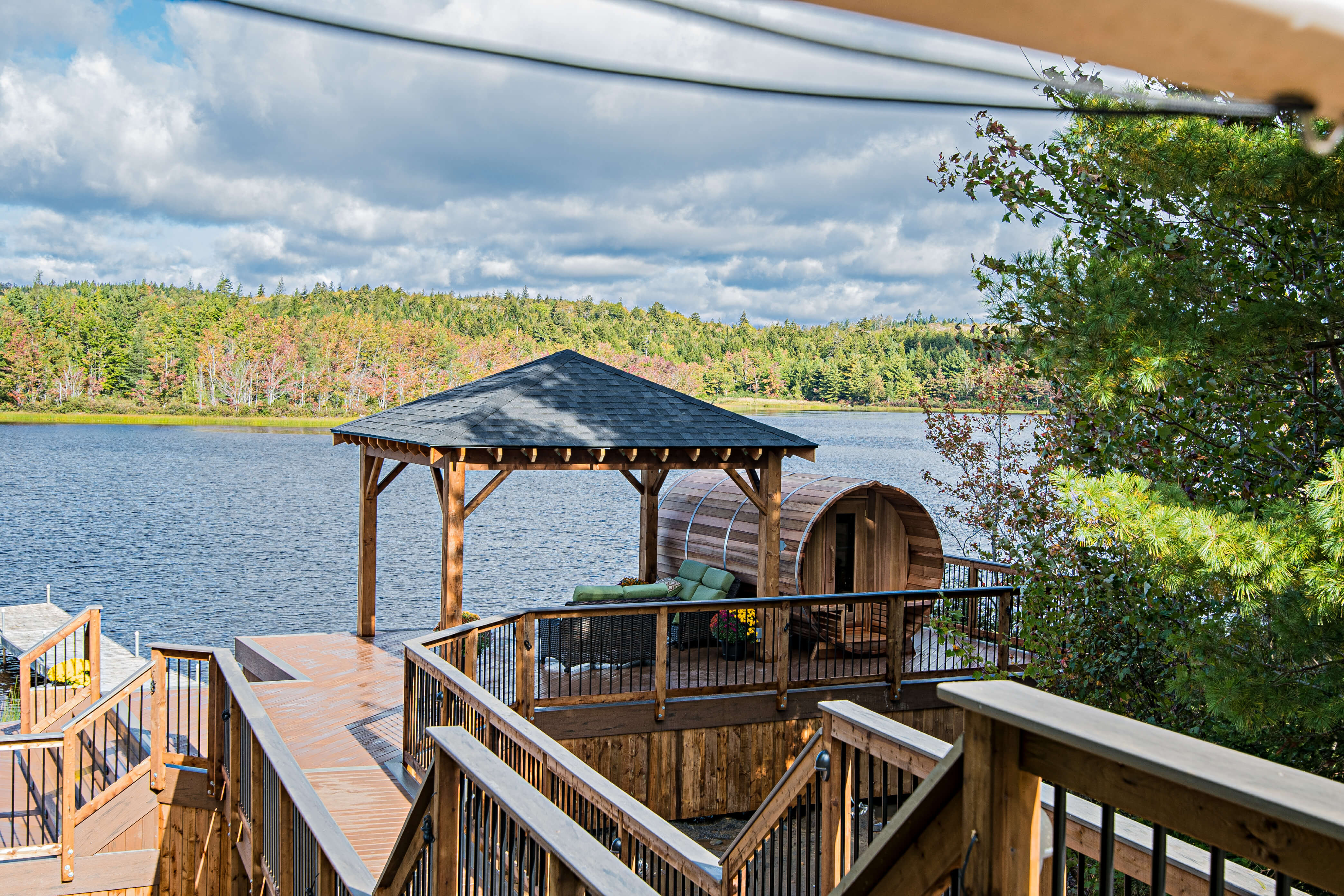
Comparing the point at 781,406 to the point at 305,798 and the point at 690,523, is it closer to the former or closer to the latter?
the point at 690,523

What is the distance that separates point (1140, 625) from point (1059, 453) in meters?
1.51

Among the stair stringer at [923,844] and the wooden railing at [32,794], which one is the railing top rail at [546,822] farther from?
the wooden railing at [32,794]

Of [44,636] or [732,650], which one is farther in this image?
[44,636]

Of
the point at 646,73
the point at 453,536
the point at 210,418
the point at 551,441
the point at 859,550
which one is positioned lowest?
the point at 859,550

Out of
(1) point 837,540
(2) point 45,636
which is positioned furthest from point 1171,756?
(2) point 45,636

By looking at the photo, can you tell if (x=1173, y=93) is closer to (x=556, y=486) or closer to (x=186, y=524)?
(x=186, y=524)

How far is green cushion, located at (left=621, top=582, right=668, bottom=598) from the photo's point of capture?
38.2 ft

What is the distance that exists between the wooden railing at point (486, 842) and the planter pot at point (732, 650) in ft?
23.5

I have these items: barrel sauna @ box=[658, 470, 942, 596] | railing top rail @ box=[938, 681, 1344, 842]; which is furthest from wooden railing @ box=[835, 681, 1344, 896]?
barrel sauna @ box=[658, 470, 942, 596]

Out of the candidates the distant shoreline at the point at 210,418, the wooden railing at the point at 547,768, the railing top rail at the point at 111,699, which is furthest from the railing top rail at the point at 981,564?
the distant shoreline at the point at 210,418

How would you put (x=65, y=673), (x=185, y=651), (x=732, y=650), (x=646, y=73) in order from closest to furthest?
1. (x=646, y=73)
2. (x=185, y=651)
3. (x=732, y=650)
4. (x=65, y=673)

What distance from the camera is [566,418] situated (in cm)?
1132

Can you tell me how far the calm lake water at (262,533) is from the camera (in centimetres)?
2647

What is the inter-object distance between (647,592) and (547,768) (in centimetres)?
758
